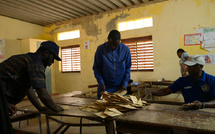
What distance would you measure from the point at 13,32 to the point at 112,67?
577 cm

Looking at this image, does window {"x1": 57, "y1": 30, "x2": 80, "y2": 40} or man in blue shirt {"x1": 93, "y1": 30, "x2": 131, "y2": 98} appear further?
window {"x1": 57, "y1": 30, "x2": 80, "y2": 40}

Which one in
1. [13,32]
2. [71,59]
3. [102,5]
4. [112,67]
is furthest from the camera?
[71,59]

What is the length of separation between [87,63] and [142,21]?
8.86 ft

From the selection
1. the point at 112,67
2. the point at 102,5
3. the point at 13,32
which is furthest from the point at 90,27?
the point at 112,67

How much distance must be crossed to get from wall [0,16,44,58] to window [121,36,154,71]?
4.46m

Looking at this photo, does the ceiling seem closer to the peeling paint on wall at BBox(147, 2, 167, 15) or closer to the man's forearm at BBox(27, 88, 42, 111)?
the peeling paint on wall at BBox(147, 2, 167, 15)

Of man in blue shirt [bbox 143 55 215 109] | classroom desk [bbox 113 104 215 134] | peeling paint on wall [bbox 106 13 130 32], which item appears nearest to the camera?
classroom desk [bbox 113 104 215 134]

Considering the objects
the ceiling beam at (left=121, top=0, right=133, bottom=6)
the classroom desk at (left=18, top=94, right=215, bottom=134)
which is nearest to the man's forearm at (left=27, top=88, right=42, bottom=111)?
the classroom desk at (left=18, top=94, right=215, bottom=134)

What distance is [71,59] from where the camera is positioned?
7.22 m

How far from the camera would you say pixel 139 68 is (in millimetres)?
5680

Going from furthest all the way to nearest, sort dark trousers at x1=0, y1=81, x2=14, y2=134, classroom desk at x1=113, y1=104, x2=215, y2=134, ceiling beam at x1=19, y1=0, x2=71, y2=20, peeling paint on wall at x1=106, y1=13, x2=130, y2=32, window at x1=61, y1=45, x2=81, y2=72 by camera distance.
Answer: window at x1=61, y1=45, x2=81, y2=72, peeling paint on wall at x1=106, y1=13, x2=130, y2=32, ceiling beam at x1=19, y1=0, x2=71, y2=20, classroom desk at x1=113, y1=104, x2=215, y2=134, dark trousers at x1=0, y1=81, x2=14, y2=134

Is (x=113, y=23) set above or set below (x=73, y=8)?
below

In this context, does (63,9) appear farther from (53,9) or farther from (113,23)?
(113,23)

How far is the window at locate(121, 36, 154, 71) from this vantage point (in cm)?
548
